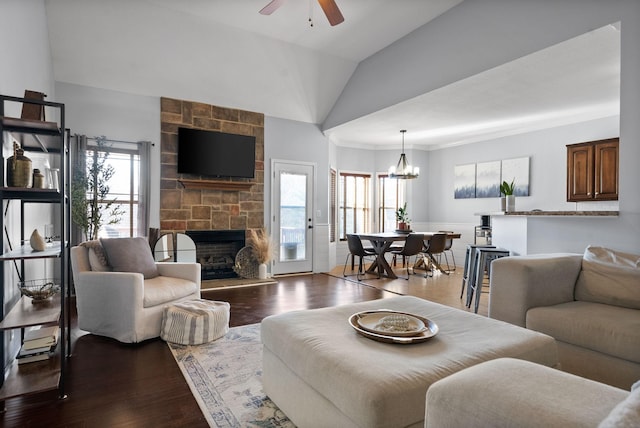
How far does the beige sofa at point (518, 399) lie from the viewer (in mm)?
820

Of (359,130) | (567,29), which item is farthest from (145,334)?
(359,130)

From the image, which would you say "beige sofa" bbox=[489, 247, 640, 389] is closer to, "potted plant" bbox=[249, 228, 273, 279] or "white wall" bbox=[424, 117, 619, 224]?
"white wall" bbox=[424, 117, 619, 224]

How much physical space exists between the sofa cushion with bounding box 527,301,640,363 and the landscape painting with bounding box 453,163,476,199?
549cm

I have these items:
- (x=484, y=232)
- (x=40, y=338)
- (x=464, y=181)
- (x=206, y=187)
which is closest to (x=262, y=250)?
(x=206, y=187)

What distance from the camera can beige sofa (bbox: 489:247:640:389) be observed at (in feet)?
6.64

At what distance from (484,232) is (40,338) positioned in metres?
6.63

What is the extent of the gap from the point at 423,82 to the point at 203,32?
293cm

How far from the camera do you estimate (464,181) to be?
786 cm

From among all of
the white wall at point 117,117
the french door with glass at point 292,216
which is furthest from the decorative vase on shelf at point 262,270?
the white wall at point 117,117

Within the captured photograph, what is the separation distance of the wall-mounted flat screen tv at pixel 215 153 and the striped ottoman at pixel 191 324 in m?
2.94

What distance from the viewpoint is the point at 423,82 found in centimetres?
463

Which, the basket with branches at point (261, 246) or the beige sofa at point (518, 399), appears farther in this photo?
the basket with branches at point (261, 246)

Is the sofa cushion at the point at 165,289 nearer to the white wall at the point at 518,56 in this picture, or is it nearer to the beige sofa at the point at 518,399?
the beige sofa at the point at 518,399

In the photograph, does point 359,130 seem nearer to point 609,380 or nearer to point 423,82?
point 423,82
